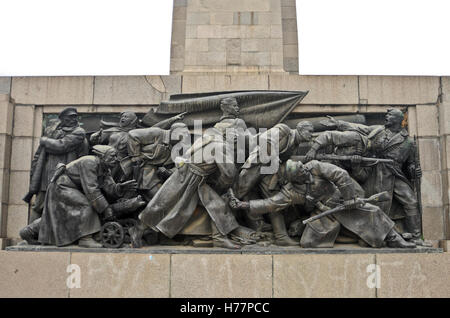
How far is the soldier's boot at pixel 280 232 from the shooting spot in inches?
289

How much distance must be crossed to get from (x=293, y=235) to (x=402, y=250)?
1779mm

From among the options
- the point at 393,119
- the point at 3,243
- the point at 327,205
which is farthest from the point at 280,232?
the point at 3,243

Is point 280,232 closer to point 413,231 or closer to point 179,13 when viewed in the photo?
point 413,231

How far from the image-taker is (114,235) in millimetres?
7355

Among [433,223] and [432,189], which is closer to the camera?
[433,223]

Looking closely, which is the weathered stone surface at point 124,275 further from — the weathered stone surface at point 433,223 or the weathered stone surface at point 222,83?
the weathered stone surface at point 433,223

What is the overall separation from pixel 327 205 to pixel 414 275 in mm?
1727

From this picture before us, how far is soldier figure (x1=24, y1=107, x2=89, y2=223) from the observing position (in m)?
7.89

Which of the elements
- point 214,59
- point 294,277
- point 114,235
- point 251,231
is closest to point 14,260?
point 114,235

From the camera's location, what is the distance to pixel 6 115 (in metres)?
8.33

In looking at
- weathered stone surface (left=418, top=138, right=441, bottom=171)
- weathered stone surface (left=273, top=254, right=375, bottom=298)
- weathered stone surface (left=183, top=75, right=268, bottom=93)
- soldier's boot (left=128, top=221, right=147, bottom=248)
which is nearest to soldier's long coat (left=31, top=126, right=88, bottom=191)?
soldier's boot (left=128, top=221, right=147, bottom=248)

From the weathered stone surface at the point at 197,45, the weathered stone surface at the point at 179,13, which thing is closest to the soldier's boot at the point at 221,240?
the weathered stone surface at the point at 197,45

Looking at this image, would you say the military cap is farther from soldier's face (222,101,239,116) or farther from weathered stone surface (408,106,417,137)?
weathered stone surface (408,106,417,137)

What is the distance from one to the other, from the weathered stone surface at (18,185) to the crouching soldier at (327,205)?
13.3 ft
